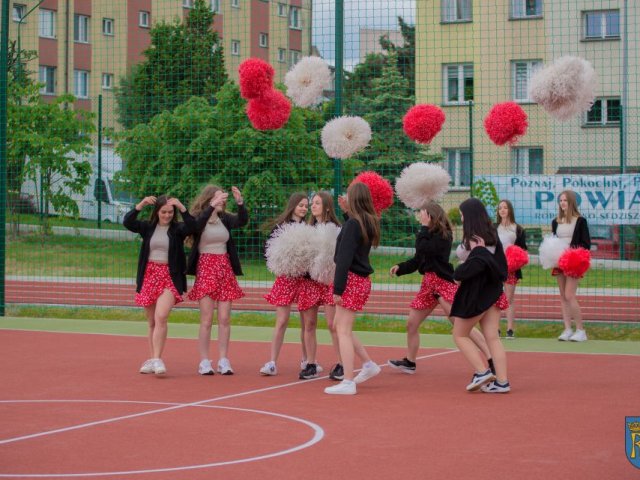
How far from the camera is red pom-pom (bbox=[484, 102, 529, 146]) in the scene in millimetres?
A: 10086

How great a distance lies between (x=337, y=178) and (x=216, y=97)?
25.6 ft

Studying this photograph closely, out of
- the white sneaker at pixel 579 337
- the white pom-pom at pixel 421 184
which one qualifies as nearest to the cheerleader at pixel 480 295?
the white pom-pom at pixel 421 184

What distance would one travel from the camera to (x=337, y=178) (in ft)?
44.6

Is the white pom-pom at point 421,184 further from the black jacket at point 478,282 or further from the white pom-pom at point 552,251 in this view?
the white pom-pom at point 552,251

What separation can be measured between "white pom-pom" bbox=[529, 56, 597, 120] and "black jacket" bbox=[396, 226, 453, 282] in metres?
1.67

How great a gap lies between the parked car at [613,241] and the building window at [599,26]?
276 cm

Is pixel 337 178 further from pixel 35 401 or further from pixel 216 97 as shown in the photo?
pixel 216 97

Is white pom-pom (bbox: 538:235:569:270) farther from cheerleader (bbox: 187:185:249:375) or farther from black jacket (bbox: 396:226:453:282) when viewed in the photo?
cheerleader (bbox: 187:185:249:375)

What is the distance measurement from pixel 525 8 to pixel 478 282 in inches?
303

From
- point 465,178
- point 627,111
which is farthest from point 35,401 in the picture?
point 627,111

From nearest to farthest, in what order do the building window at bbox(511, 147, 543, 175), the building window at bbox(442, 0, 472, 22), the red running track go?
the building window at bbox(442, 0, 472, 22), the red running track, the building window at bbox(511, 147, 543, 175)

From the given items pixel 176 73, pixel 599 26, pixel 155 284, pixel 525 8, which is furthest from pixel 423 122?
pixel 176 73

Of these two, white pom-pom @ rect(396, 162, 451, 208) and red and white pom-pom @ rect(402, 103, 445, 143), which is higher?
red and white pom-pom @ rect(402, 103, 445, 143)

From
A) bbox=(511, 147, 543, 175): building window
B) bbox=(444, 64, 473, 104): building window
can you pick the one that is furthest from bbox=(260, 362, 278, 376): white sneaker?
bbox=(511, 147, 543, 175): building window
